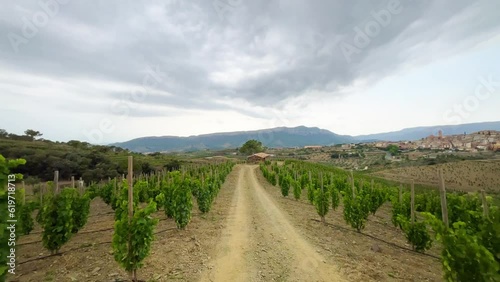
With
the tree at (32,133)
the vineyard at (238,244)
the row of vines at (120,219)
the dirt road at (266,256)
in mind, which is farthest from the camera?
the tree at (32,133)

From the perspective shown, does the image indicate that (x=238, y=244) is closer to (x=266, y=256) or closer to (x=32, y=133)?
Answer: (x=266, y=256)

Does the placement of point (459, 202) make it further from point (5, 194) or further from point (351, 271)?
point (5, 194)

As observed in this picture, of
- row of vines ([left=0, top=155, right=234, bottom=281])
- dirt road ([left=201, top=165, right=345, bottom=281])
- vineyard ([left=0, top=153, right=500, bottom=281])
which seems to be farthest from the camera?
dirt road ([left=201, top=165, right=345, bottom=281])

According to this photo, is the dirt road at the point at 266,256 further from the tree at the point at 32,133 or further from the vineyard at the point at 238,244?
the tree at the point at 32,133

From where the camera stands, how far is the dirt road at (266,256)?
7.04 metres

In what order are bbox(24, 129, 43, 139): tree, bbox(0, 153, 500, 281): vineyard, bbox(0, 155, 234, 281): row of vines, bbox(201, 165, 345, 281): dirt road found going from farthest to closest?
bbox(24, 129, 43, 139): tree → bbox(201, 165, 345, 281): dirt road → bbox(0, 155, 234, 281): row of vines → bbox(0, 153, 500, 281): vineyard

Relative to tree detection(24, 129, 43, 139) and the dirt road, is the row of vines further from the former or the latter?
tree detection(24, 129, 43, 139)

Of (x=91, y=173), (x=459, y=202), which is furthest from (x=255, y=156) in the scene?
(x=459, y=202)

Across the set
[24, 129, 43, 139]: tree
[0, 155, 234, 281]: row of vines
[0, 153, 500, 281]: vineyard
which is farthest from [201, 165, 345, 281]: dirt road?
[24, 129, 43, 139]: tree

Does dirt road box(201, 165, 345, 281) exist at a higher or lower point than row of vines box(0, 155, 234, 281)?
lower

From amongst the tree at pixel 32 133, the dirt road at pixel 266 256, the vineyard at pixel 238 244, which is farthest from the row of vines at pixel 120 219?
the tree at pixel 32 133

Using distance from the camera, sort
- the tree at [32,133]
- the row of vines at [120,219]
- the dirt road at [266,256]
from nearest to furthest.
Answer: the row of vines at [120,219], the dirt road at [266,256], the tree at [32,133]

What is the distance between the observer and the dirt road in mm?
7035

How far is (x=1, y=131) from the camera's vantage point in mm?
65938
